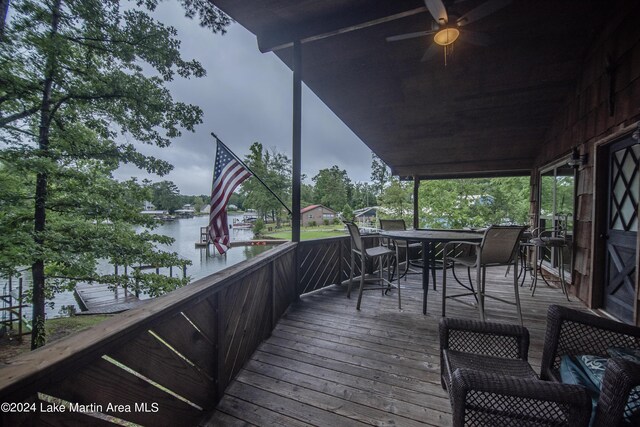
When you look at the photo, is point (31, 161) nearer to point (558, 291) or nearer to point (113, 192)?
point (113, 192)

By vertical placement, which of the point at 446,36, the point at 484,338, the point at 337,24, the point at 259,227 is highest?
the point at 337,24

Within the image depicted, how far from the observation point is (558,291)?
3877 millimetres

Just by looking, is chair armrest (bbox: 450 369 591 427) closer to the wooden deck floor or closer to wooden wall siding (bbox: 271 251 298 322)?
the wooden deck floor

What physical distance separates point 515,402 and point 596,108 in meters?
4.08

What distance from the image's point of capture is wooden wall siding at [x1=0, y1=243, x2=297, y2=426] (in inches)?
27.5

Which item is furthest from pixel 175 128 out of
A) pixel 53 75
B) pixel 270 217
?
pixel 270 217

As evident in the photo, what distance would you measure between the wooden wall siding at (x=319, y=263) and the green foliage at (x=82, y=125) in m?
3.58

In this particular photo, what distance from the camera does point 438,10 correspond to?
2.21 m

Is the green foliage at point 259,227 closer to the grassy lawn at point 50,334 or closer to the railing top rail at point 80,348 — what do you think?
the grassy lawn at point 50,334

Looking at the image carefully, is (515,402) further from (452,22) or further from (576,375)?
(452,22)

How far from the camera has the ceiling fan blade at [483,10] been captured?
7.20ft

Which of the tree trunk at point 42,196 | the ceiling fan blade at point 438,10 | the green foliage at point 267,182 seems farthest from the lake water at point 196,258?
the ceiling fan blade at point 438,10

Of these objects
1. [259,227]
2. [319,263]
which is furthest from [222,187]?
[259,227]

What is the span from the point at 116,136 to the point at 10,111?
58.4 inches
